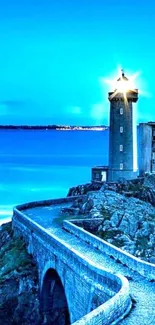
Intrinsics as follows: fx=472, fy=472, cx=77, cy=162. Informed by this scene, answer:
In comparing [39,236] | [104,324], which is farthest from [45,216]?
[104,324]

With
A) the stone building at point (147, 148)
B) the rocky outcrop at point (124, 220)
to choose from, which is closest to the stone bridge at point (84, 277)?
the rocky outcrop at point (124, 220)

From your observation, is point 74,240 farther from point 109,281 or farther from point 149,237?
point 109,281

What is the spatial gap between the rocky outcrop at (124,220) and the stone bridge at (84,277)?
2745 mm

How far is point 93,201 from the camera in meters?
37.3

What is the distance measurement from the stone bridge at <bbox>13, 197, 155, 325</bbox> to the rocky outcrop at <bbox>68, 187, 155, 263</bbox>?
9.00 ft

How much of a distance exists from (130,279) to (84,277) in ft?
7.01

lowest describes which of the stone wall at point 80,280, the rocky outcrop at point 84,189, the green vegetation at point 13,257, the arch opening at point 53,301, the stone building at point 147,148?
the arch opening at point 53,301

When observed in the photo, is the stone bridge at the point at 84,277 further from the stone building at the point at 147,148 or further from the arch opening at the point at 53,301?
the stone building at the point at 147,148

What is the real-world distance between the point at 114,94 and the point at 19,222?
18.6 meters

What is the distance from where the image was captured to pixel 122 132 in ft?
163

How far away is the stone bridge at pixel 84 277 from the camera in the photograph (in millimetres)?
16438

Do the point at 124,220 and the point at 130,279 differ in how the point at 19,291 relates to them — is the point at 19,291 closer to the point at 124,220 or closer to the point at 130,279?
the point at 124,220

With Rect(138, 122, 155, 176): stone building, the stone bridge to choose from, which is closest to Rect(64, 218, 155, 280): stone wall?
the stone bridge

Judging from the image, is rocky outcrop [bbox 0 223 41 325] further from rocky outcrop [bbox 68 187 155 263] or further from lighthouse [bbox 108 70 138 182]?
lighthouse [bbox 108 70 138 182]
